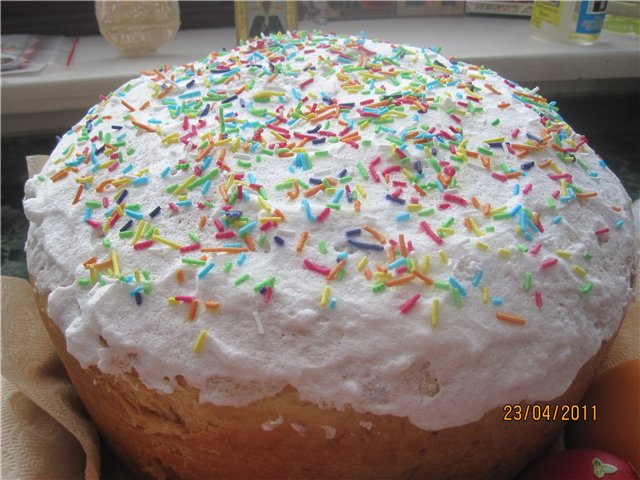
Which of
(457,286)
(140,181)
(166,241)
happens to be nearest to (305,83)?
(140,181)

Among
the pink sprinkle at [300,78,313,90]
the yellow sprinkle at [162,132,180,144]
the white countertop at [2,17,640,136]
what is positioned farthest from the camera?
the white countertop at [2,17,640,136]

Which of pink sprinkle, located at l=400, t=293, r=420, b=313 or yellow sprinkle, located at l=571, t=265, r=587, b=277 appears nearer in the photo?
pink sprinkle, located at l=400, t=293, r=420, b=313

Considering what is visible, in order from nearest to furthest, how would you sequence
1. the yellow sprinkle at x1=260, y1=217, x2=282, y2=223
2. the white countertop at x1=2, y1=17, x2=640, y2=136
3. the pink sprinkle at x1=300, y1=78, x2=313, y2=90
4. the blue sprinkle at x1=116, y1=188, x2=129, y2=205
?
the yellow sprinkle at x1=260, y1=217, x2=282, y2=223
the blue sprinkle at x1=116, y1=188, x2=129, y2=205
the pink sprinkle at x1=300, y1=78, x2=313, y2=90
the white countertop at x1=2, y1=17, x2=640, y2=136

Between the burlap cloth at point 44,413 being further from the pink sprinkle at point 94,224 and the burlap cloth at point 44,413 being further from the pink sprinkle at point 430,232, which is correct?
the pink sprinkle at point 430,232

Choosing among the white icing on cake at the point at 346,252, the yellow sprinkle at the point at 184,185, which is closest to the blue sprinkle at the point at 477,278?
the white icing on cake at the point at 346,252

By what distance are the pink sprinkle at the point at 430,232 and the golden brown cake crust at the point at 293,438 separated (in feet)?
0.78

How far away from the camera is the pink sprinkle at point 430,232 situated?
934 mm

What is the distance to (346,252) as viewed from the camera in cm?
93

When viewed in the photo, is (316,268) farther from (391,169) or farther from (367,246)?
(391,169)

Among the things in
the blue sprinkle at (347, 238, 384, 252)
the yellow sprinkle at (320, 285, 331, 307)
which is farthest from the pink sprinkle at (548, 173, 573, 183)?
the yellow sprinkle at (320, 285, 331, 307)

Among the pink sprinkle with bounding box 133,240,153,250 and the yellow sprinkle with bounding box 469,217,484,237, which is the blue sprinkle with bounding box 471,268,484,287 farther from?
the pink sprinkle with bounding box 133,240,153,250

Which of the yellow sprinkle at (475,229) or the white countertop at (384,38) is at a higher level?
the yellow sprinkle at (475,229)

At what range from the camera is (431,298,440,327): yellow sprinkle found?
0.85 m
